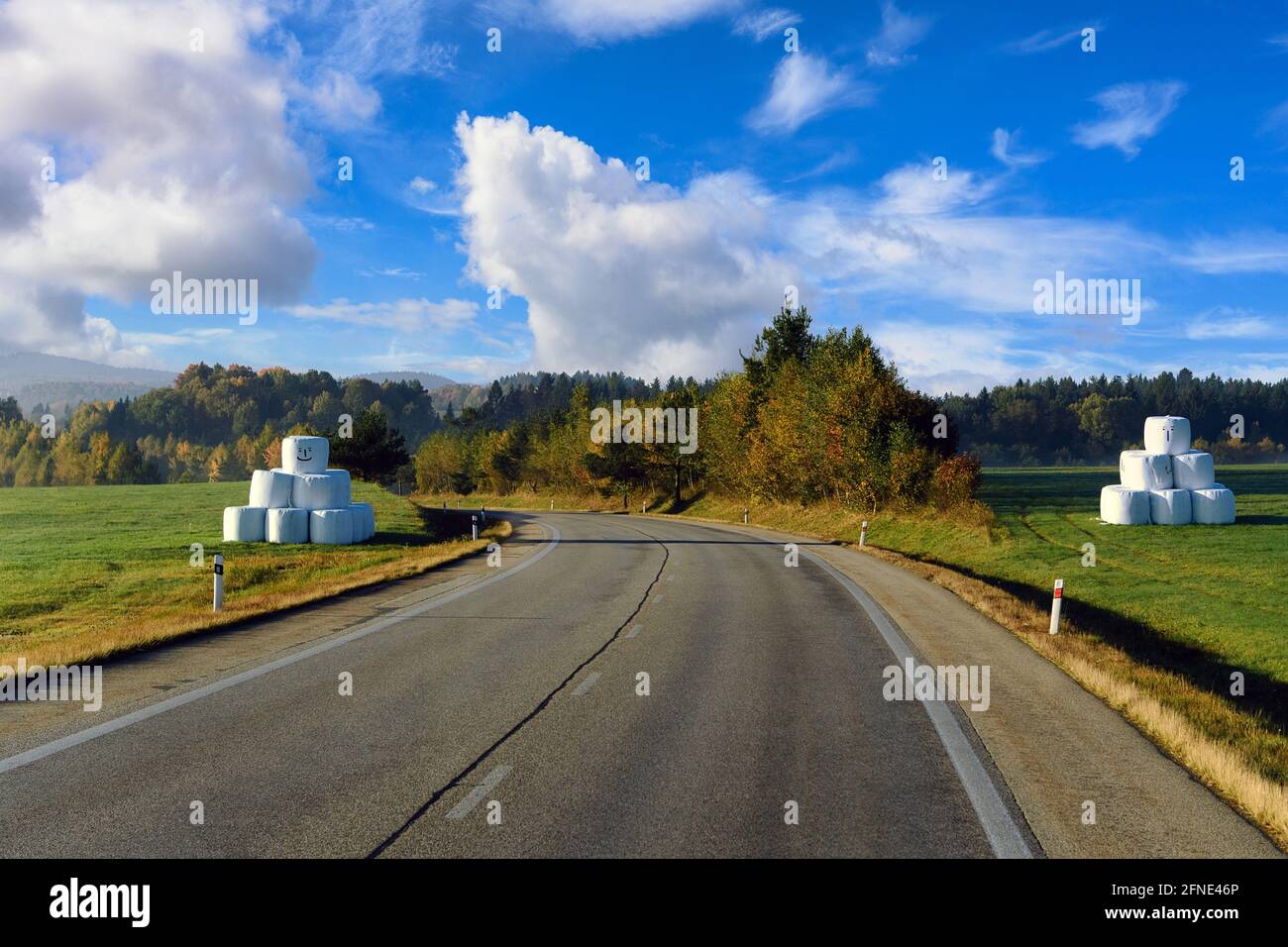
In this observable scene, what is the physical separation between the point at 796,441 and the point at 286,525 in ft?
95.0

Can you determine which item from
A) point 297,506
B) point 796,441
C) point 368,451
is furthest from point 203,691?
point 368,451

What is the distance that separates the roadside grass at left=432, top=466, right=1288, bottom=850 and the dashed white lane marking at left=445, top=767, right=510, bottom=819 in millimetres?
5441

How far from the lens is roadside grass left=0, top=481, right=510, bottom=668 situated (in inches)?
541

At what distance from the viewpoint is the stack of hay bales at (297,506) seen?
32.8 metres

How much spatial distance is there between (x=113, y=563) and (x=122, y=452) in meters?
129

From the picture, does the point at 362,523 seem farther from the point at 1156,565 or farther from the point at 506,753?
the point at 506,753

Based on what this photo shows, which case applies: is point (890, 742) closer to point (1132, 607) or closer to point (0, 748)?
point (0, 748)

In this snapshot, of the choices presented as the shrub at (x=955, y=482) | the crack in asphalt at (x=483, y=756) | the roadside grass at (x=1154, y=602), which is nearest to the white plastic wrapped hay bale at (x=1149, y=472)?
the roadside grass at (x=1154, y=602)

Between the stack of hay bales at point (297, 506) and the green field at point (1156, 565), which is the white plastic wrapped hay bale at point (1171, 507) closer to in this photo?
the green field at point (1156, 565)

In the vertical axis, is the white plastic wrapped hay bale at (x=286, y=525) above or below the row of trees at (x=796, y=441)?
below

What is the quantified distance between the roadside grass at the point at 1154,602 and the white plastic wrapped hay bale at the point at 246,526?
78.8ft

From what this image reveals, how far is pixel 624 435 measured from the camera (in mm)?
70438
